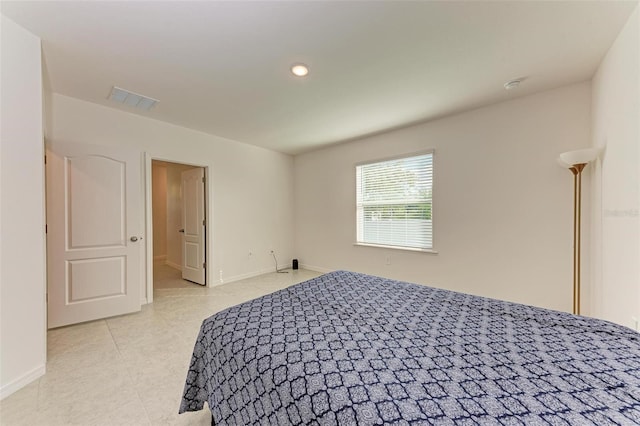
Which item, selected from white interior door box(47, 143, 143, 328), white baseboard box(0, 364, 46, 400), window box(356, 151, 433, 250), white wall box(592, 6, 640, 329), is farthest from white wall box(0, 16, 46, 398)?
white wall box(592, 6, 640, 329)

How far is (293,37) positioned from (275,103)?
110cm

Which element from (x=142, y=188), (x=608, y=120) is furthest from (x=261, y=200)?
(x=608, y=120)

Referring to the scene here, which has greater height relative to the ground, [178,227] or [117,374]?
[178,227]

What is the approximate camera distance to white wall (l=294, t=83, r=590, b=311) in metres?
2.65

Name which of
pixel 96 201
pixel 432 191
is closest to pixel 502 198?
pixel 432 191

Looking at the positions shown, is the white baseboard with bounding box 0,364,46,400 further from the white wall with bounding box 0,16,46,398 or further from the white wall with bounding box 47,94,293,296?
the white wall with bounding box 47,94,293,296

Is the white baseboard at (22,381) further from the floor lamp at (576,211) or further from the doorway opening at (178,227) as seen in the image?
the floor lamp at (576,211)

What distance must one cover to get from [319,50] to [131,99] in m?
2.25

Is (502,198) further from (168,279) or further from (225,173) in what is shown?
(168,279)

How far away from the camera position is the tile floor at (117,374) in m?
1.49

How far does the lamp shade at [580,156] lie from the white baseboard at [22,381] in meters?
4.57

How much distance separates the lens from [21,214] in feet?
5.76

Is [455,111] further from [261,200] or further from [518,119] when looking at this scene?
[261,200]

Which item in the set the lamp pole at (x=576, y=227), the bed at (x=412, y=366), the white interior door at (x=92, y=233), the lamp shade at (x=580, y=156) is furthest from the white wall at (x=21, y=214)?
the lamp pole at (x=576, y=227)
